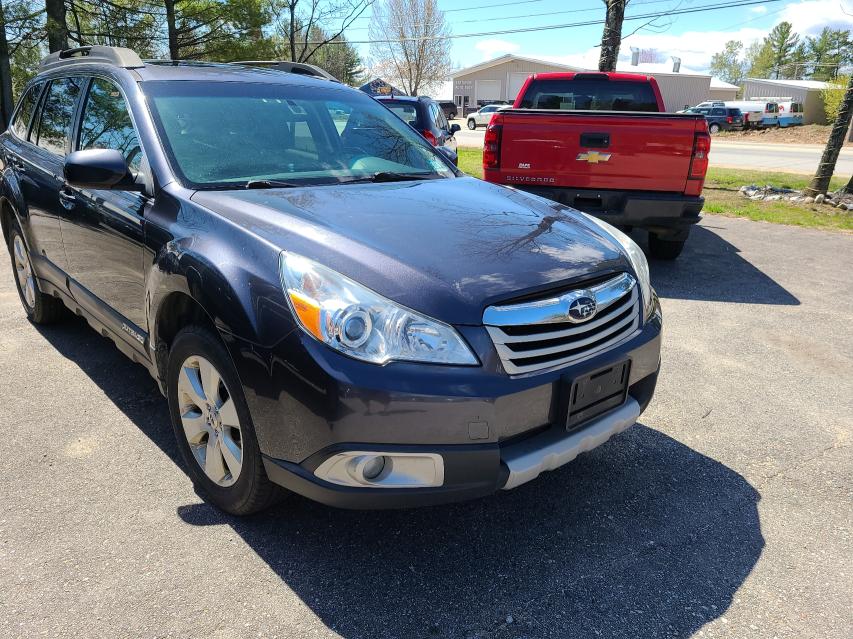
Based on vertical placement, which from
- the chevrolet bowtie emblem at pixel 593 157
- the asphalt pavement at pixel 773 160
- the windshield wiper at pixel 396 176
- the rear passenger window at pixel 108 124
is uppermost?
the rear passenger window at pixel 108 124

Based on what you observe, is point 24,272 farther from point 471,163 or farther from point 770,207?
point 471,163

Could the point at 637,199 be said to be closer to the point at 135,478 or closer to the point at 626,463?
the point at 626,463

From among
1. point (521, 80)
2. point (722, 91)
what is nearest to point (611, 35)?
point (521, 80)

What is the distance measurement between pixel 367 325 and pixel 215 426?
88 cm

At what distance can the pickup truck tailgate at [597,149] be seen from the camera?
19.6 feet

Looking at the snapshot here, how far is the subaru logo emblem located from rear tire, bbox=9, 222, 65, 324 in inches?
151

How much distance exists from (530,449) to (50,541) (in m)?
Answer: 1.86

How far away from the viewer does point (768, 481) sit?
9.96 ft

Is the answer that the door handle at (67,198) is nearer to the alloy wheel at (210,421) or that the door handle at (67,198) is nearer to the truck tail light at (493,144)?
Answer: the alloy wheel at (210,421)

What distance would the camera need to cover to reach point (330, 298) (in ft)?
6.85

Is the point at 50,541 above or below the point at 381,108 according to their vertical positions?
below

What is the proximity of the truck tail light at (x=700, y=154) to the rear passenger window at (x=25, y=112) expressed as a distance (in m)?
5.29

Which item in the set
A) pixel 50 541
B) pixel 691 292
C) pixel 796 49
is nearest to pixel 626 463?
pixel 50 541

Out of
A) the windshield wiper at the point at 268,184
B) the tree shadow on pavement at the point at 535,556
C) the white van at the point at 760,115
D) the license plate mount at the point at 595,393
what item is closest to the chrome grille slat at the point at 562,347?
the license plate mount at the point at 595,393
